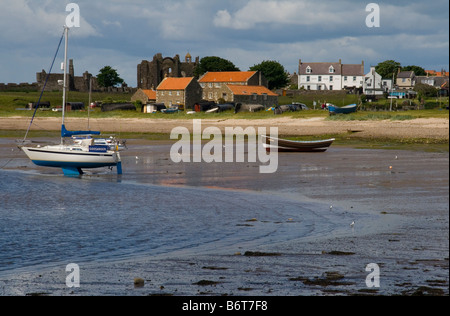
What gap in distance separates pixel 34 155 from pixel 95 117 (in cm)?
4764

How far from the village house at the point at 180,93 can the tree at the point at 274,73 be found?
39.3m

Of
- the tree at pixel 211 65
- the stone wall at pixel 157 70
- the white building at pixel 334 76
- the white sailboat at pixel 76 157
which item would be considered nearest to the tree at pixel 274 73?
the white building at pixel 334 76

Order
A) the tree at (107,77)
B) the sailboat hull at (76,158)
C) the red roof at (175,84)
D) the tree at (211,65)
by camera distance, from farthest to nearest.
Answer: the tree at (107,77), the tree at (211,65), the red roof at (175,84), the sailboat hull at (76,158)

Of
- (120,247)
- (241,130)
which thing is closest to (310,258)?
(120,247)

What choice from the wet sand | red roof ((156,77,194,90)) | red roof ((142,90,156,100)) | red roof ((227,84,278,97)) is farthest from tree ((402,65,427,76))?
the wet sand

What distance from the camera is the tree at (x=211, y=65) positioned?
478 feet

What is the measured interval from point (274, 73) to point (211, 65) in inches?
586

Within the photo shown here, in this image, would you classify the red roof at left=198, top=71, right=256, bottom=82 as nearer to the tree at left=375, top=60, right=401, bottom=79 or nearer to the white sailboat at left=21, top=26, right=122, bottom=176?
the tree at left=375, top=60, right=401, bottom=79

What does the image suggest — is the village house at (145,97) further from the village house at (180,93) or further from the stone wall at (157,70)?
the stone wall at (157,70)

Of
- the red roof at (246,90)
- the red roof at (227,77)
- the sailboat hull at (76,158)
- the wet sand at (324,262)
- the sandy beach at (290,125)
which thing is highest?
the red roof at (227,77)

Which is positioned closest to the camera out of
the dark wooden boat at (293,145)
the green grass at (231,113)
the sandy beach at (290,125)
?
the dark wooden boat at (293,145)

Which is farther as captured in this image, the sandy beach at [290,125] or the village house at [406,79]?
the village house at [406,79]

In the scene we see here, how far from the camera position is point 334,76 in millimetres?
147625

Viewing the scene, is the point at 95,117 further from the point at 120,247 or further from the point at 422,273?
the point at 422,273
